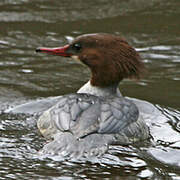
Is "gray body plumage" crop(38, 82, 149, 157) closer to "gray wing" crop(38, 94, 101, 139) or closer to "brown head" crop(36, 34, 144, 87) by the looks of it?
"gray wing" crop(38, 94, 101, 139)

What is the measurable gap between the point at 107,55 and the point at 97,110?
2.87 ft

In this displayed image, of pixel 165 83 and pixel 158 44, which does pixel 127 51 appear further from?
pixel 158 44

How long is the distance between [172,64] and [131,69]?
248 cm

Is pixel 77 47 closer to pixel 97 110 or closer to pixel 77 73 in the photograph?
pixel 97 110

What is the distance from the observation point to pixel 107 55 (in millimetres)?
6531

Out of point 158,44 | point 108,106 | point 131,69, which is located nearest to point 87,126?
point 108,106

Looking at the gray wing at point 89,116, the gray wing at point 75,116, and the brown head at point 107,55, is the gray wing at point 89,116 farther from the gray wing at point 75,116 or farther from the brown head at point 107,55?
the brown head at point 107,55

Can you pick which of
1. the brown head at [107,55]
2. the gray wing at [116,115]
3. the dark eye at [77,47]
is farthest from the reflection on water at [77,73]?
the dark eye at [77,47]

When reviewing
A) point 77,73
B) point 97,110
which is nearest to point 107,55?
point 97,110

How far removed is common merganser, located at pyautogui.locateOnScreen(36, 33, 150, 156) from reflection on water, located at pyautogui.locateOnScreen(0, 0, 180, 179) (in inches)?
6.3

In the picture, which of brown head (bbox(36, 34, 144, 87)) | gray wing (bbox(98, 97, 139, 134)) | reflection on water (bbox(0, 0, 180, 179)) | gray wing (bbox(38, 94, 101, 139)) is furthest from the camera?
brown head (bbox(36, 34, 144, 87))

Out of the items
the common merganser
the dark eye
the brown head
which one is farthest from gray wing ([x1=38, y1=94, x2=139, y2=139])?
the dark eye

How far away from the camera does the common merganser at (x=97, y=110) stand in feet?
18.1

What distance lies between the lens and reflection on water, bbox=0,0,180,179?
5195 mm
